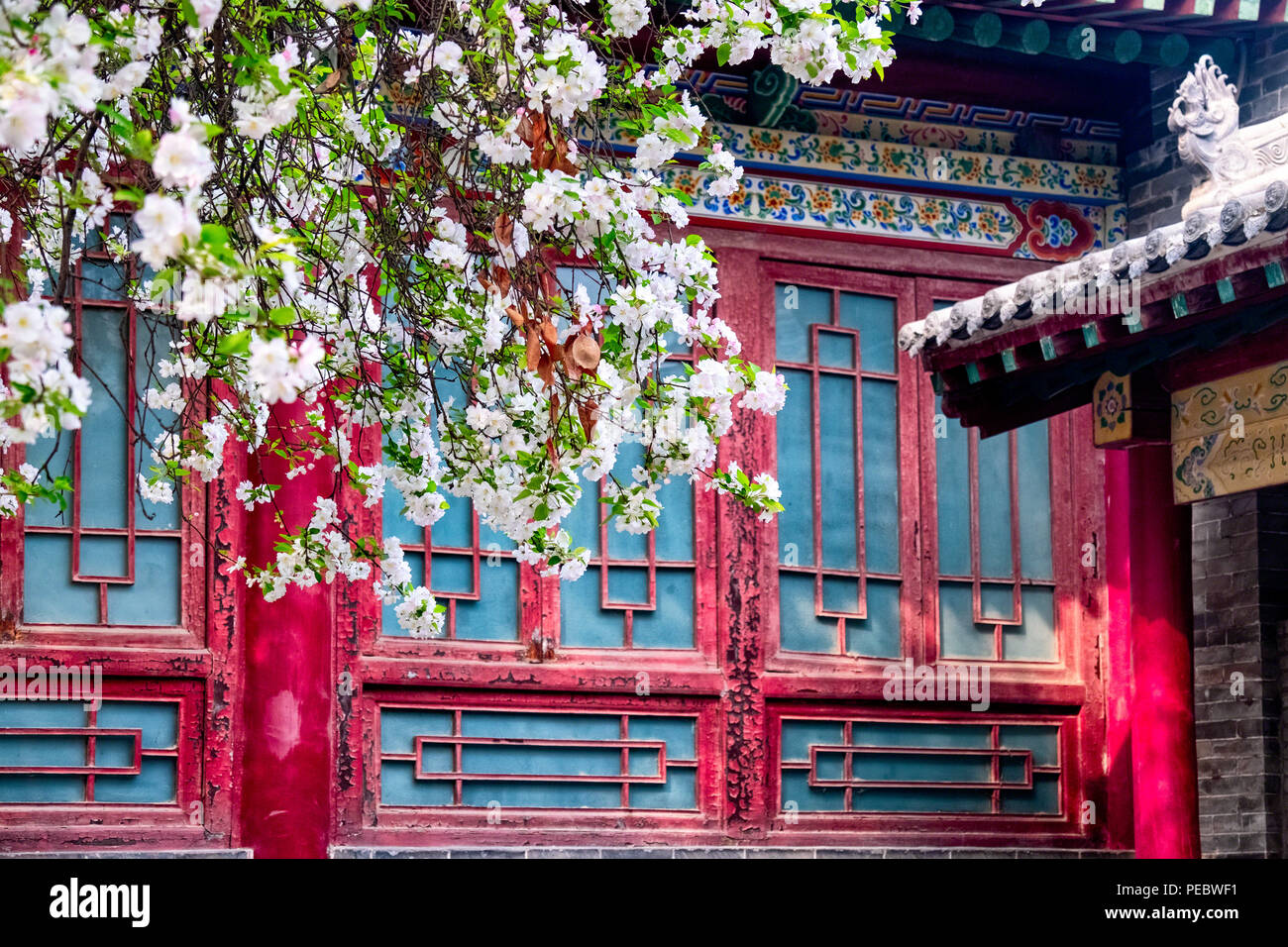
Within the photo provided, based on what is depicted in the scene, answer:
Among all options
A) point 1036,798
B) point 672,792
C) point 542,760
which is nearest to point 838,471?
point 672,792

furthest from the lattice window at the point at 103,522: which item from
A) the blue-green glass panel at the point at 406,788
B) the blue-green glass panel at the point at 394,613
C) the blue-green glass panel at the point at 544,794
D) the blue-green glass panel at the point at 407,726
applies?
the blue-green glass panel at the point at 544,794

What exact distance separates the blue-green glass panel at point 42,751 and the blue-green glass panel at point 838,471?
3266 mm

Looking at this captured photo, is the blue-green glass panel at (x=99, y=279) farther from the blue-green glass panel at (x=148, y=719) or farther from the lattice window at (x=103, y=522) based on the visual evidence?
the blue-green glass panel at (x=148, y=719)

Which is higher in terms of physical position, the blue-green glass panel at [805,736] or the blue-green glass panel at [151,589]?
the blue-green glass panel at [151,589]

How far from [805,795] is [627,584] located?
1.22 metres

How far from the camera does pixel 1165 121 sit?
840 cm

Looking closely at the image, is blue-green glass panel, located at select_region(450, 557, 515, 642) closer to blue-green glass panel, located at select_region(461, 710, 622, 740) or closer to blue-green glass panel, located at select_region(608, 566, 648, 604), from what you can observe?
blue-green glass panel, located at select_region(461, 710, 622, 740)

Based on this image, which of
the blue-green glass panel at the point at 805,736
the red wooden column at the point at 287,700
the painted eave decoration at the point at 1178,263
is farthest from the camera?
the blue-green glass panel at the point at 805,736

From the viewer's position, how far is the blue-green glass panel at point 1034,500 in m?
8.30

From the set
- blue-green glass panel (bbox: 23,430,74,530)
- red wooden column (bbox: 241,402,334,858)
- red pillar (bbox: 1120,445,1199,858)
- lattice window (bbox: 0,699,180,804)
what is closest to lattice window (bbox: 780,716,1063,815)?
red pillar (bbox: 1120,445,1199,858)

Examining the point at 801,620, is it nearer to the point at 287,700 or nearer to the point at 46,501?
the point at 287,700

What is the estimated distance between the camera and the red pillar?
21.9ft

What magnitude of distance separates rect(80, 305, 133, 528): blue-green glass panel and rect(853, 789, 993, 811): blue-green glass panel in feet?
11.2
